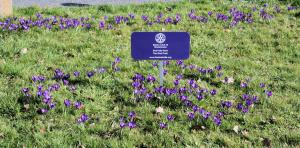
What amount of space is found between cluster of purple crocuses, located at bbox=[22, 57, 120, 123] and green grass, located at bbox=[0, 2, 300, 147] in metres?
0.08

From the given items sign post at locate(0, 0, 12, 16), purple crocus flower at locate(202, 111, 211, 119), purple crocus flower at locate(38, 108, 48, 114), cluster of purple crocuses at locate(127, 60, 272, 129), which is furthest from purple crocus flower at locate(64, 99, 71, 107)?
sign post at locate(0, 0, 12, 16)

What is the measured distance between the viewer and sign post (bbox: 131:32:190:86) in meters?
5.43

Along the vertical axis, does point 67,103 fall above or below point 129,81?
below

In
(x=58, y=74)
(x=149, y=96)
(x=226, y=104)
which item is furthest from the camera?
(x=58, y=74)

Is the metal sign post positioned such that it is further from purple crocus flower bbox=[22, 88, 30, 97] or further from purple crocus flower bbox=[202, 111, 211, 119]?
purple crocus flower bbox=[22, 88, 30, 97]

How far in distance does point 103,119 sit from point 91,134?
34 cm

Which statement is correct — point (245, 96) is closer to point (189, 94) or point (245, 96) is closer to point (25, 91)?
point (189, 94)

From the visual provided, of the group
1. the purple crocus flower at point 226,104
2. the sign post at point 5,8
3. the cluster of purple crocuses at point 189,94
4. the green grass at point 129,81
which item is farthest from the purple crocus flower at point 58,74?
the sign post at point 5,8

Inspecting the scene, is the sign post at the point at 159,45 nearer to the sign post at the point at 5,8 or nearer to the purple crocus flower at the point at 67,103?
the purple crocus flower at the point at 67,103

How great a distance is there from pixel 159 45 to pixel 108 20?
11.4ft

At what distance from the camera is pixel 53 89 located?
18.6 ft

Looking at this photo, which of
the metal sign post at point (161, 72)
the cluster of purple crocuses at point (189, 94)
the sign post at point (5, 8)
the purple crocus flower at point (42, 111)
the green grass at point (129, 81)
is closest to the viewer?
the green grass at point (129, 81)

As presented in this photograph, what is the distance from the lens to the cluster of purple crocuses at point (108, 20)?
812 cm

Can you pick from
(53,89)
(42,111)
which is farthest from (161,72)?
(42,111)
